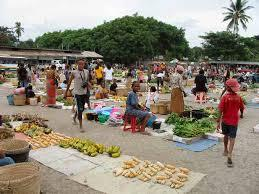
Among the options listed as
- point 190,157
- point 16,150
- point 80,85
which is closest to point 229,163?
point 190,157

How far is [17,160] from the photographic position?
19.0 ft

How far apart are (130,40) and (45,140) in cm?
4400

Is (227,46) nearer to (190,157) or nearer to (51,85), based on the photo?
(51,85)

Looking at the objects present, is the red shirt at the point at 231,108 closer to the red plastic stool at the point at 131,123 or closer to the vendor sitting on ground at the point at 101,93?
the red plastic stool at the point at 131,123

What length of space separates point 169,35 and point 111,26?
443 inches

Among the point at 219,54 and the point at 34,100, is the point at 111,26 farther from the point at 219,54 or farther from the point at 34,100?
the point at 34,100

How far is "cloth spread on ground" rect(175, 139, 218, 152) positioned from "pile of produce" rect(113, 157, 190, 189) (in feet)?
5.05

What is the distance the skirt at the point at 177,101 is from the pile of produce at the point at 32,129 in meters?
4.44

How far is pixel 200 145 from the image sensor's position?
26.8 feet

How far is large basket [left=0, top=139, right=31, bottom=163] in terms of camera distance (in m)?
5.72

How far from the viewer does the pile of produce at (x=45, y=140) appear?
7766 millimetres

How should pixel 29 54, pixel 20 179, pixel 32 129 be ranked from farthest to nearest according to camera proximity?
1. pixel 29 54
2. pixel 32 129
3. pixel 20 179

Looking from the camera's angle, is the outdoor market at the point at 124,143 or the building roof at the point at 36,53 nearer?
the outdoor market at the point at 124,143

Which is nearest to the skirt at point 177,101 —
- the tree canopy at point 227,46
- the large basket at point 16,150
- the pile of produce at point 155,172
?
the pile of produce at point 155,172
